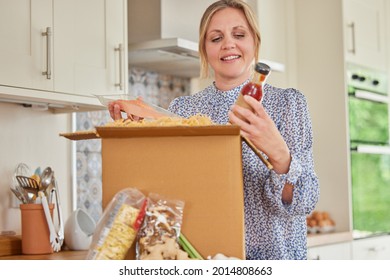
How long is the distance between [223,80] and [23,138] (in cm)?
106

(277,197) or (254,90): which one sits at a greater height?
(254,90)

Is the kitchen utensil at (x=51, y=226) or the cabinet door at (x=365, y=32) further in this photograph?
the cabinet door at (x=365, y=32)

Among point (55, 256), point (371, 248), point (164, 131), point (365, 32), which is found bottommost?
point (371, 248)

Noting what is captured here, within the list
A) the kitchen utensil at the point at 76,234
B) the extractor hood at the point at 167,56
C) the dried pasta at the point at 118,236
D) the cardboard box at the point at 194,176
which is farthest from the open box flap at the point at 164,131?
the extractor hood at the point at 167,56

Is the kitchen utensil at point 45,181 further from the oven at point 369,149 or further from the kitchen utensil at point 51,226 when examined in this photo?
the oven at point 369,149

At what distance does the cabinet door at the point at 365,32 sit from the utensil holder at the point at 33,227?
5.84 ft

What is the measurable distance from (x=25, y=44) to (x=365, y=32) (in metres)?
2.00

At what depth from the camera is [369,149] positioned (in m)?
3.29

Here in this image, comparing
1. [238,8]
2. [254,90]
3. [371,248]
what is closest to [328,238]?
[371,248]

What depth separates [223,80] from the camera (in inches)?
54.4

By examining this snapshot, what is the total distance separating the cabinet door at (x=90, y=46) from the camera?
6.76 ft

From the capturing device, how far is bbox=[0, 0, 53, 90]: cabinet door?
1.87m

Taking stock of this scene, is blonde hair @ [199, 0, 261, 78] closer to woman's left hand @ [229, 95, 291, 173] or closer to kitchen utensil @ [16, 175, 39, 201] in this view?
woman's left hand @ [229, 95, 291, 173]

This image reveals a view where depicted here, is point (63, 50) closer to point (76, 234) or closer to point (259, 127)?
point (76, 234)
